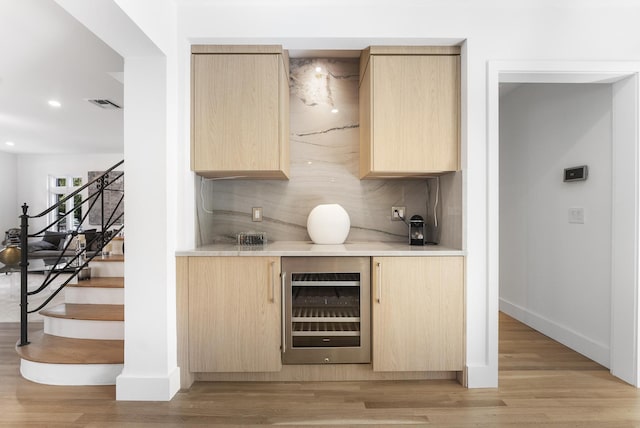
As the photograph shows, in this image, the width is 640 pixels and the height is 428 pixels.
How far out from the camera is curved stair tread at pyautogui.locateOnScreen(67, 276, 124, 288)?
3037mm

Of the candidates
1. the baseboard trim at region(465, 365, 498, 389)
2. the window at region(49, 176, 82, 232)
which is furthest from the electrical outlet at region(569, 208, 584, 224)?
the window at region(49, 176, 82, 232)

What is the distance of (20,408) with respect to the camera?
2.15m

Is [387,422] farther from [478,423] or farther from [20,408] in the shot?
[20,408]

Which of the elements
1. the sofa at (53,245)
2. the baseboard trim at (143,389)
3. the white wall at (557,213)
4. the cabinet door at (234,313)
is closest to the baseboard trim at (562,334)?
the white wall at (557,213)

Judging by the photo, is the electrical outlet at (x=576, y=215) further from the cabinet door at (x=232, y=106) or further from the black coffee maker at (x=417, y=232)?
the cabinet door at (x=232, y=106)

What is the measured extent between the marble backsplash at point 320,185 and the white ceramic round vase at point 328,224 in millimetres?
196

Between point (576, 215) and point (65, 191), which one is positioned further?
point (65, 191)

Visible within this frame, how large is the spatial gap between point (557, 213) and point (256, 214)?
8.48 ft

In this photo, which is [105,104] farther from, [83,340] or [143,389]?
[143,389]

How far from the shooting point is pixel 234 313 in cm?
237

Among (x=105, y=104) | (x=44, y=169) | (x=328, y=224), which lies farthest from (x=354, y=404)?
(x=44, y=169)

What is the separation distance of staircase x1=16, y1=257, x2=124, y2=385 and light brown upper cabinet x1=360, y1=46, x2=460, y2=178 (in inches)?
90.3

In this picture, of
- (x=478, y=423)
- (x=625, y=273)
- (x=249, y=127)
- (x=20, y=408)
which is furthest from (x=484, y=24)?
(x=20, y=408)

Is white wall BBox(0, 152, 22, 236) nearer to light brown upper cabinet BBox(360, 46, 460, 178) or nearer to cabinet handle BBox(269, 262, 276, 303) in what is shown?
cabinet handle BBox(269, 262, 276, 303)
